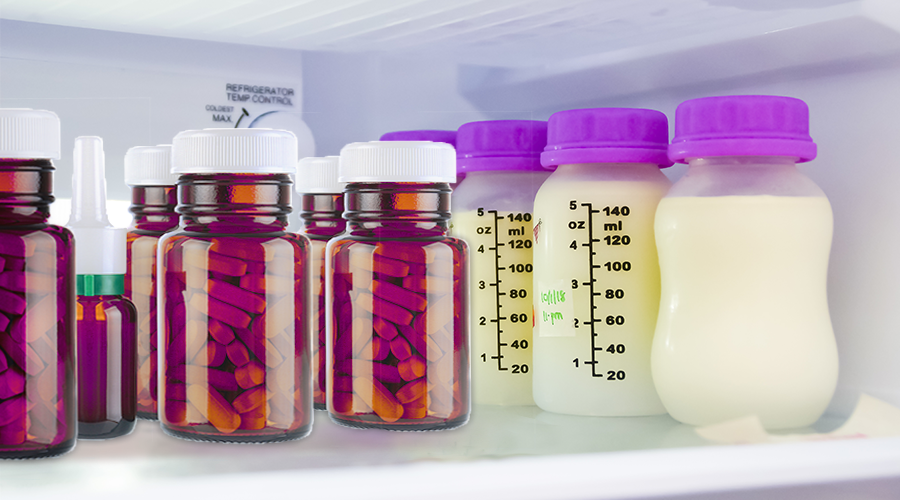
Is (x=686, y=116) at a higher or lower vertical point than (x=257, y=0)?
lower

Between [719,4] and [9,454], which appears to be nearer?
[9,454]

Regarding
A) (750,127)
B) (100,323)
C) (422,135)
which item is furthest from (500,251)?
(100,323)

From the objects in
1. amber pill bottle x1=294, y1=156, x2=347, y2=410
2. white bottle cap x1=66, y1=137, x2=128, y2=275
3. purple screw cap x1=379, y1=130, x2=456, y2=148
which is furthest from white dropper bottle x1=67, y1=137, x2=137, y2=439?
purple screw cap x1=379, y1=130, x2=456, y2=148

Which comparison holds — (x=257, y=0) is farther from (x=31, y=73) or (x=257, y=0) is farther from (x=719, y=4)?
(x=719, y=4)

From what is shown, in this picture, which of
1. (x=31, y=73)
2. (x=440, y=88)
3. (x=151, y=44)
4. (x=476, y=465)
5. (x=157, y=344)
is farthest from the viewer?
(x=440, y=88)

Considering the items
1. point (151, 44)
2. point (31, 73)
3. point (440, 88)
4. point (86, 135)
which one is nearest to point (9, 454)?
point (86, 135)

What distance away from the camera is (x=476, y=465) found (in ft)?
1.99

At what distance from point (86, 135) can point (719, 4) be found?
595 mm

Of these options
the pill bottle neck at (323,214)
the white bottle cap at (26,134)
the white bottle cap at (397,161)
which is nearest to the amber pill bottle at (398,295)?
the white bottle cap at (397,161)

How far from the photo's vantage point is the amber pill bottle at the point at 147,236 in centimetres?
76

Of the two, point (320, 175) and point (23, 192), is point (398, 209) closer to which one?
point (320, 175)

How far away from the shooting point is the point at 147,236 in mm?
769

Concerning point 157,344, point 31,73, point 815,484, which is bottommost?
point 815,484

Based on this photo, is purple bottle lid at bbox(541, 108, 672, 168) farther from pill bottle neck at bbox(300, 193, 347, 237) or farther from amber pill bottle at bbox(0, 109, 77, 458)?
amber pill bottle at bbox(0, 109, 77, 458)
